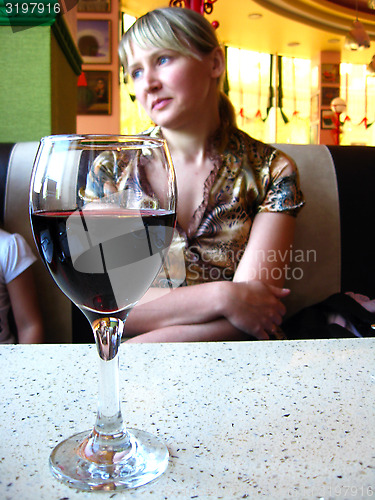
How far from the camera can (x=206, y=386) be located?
1.26ft

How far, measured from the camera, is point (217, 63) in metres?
1.46

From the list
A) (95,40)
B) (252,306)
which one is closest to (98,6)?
(95,40)

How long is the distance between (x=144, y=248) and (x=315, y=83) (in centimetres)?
1045

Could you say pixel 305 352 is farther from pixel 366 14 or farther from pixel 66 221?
pixel 366 14

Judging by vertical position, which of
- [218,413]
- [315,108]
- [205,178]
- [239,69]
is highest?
[239,69]

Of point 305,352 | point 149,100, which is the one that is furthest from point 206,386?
point 149,100

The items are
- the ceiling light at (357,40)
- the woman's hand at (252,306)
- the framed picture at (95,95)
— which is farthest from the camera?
the framed picture at (95,95)

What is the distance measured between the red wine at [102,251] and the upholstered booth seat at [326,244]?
4.02 feet

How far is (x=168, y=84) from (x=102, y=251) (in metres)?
1.13

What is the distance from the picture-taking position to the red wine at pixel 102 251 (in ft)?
0.89

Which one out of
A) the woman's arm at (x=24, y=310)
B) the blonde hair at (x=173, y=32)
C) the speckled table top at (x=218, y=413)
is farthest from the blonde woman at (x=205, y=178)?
the speckled table top at (x=218, y=413)

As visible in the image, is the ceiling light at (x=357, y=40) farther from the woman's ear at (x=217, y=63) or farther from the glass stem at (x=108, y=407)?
the glass stem at (x=108, y=407)

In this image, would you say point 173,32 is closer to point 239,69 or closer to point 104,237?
point 104,237

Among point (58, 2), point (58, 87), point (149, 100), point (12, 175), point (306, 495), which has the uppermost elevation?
point (58, 2)
